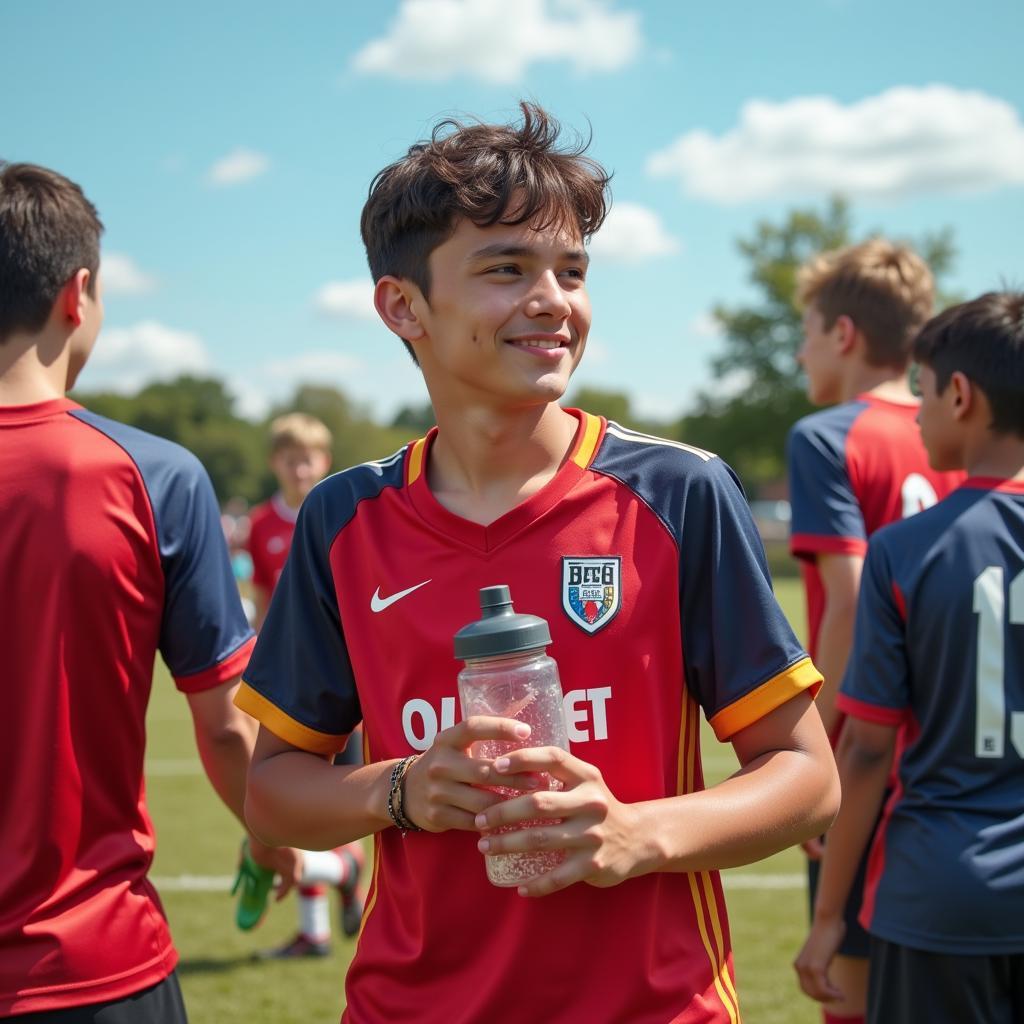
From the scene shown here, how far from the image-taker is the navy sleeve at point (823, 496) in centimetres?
409

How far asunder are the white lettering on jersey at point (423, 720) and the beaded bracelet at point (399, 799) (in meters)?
0.11

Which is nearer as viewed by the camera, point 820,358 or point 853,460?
point 853,460

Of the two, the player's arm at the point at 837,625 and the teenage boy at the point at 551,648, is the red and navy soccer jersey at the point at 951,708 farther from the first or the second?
the teenage boy at the point at 551,648

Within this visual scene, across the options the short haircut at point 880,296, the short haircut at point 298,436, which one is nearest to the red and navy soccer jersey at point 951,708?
the short haircut at point 880,296

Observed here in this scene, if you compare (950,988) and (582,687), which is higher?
(582,687)

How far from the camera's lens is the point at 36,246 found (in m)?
2.92

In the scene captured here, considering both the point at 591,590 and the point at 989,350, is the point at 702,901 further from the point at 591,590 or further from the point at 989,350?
the point at 989,350

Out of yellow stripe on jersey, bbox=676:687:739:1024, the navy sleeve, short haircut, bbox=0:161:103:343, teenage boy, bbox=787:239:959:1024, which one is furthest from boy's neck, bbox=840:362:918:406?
short haircut, bbox=0:161:103:343

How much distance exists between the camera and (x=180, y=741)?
13695mm

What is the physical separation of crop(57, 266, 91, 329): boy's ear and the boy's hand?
7.97 ft

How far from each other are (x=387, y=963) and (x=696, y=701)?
0.72m

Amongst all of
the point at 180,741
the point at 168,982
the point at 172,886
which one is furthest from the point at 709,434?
the point at 168,982

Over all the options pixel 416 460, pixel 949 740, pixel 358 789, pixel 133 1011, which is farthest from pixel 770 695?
pixel 133 1011

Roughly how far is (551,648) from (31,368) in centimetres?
150
